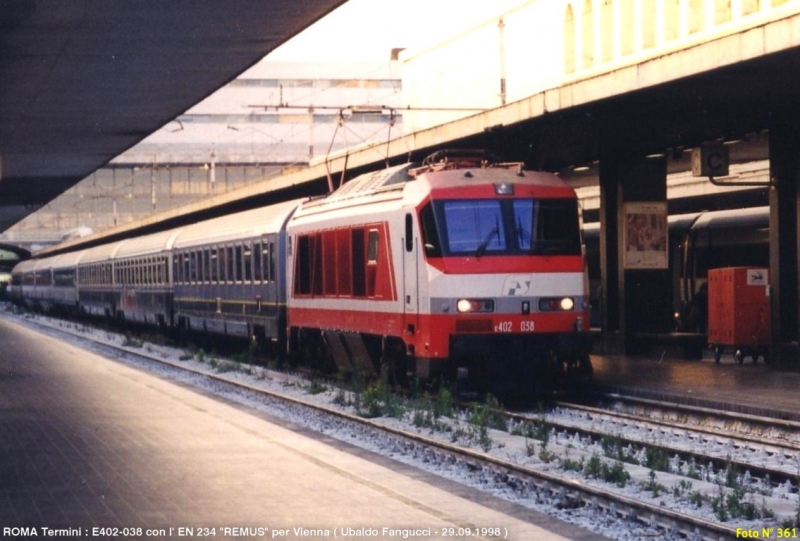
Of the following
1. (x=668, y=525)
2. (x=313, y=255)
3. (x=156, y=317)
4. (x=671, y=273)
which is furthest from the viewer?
(x=156, y=317)

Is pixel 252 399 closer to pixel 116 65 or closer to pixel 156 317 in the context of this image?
pixel 116 65

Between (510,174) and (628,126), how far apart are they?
513cm

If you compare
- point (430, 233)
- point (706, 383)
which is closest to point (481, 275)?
point (430, 233)

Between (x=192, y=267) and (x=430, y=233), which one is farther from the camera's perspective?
(x=192, y=267)

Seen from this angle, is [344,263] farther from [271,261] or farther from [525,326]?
[271,261]

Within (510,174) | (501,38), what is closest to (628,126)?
(510,174)

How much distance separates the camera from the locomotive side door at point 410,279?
17750mm

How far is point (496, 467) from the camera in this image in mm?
12180

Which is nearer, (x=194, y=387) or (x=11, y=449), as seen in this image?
(x=11, y=449)

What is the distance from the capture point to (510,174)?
18.4 m

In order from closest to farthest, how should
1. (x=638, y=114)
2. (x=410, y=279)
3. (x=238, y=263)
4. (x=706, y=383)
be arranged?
(x=410, y=279) → (x=706, y=383) → (x=638, y=114) → (x=238, y=263)

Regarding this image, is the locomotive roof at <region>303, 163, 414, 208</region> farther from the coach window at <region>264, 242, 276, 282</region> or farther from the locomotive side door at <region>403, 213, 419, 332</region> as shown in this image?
the coach window at <region>264, 242, 276, 282</region>

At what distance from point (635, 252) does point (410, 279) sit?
908 cm

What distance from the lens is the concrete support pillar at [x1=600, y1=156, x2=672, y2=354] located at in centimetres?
2609
